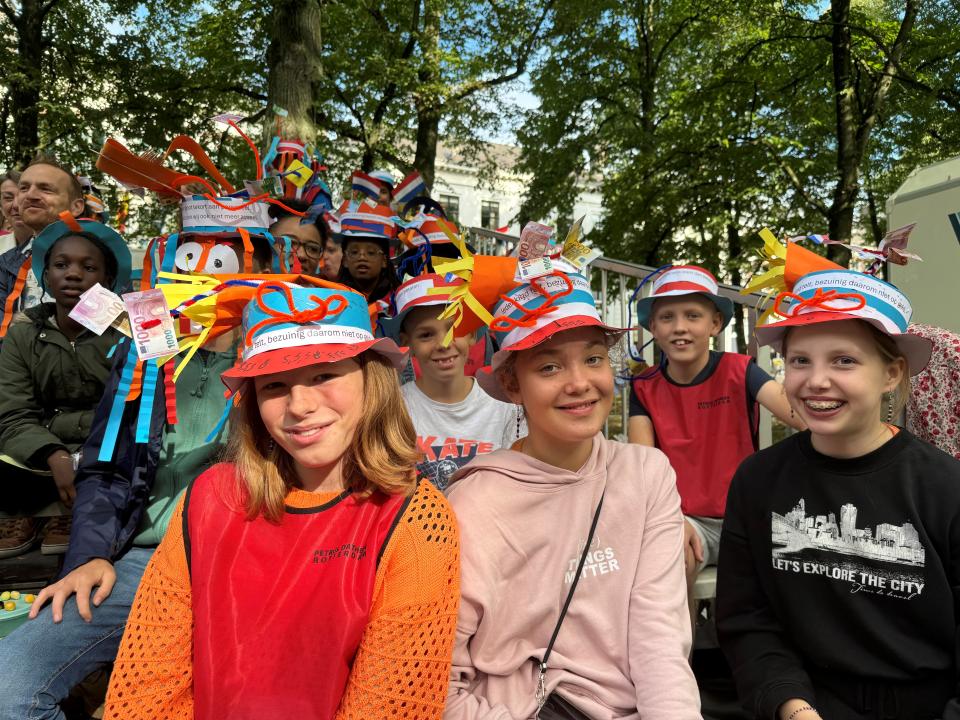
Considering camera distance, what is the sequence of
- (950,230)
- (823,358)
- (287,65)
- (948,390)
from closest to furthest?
(823,358)
(948,390)
(950,230)
(287,65)

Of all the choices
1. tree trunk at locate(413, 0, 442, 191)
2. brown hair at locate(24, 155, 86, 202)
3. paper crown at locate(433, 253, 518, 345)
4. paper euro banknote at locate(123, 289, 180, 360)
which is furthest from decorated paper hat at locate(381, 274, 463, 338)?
tree trunk at locate(413, 0, 442, 191)

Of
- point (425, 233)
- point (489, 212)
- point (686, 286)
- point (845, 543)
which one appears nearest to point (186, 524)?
point (845, 543)

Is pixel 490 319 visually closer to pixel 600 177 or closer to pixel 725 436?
pixel 725 436

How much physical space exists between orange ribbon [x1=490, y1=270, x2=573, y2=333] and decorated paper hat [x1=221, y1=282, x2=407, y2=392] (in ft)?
1.27

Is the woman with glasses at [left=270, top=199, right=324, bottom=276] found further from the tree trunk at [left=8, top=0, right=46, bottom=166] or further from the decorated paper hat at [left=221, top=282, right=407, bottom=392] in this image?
the tree trunk at [left=8, top=0, right=46, bottom=166]

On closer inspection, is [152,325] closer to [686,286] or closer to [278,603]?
[278,603]

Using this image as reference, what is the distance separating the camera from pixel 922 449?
1966 mm

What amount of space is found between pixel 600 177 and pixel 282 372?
48.4 ft

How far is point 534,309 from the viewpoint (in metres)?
2.07

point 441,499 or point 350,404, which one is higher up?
point 350,404

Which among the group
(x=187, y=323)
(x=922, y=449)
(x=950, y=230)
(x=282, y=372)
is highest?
(x=950, y=230)

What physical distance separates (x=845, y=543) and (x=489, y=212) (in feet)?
122

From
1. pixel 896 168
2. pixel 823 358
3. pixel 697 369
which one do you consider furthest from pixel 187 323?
pixel 896 168

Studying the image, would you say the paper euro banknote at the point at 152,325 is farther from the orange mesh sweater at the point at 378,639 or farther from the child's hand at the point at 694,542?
the child's hand at the point at 694,542
